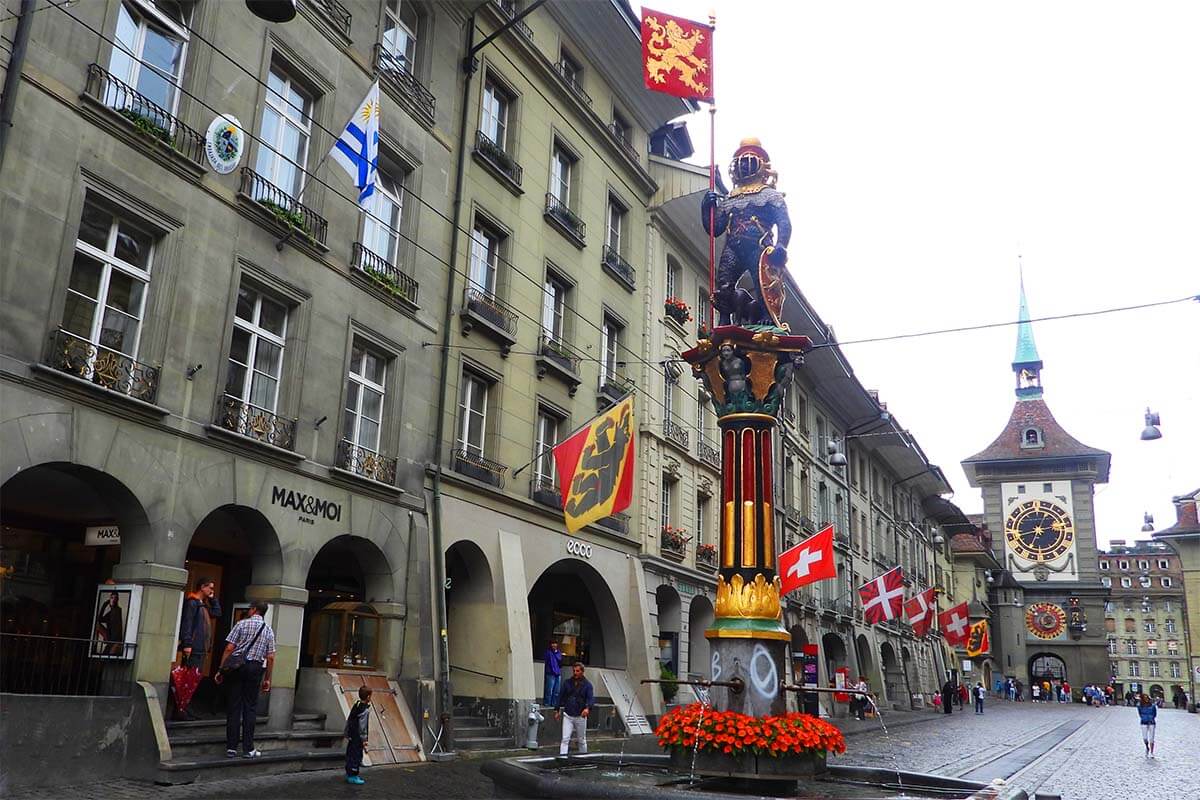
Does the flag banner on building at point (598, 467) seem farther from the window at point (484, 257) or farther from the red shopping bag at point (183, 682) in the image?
the red shopping bag at point (183, 682)

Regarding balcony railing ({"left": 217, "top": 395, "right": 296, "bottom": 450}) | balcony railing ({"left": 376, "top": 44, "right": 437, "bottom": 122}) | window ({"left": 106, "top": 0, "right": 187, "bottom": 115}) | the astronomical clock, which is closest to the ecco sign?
balcony railing ({"left": 217, "top": 395, "right": 296, "bottom": 450})

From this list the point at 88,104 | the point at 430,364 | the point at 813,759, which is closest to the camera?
the point at 813,759

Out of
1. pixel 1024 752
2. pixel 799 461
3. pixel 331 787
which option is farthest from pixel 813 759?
pixel 799 461

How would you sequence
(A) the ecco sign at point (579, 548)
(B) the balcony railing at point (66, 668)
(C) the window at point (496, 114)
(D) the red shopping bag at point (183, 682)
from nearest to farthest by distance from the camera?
(B) the balcony railing at point (66, 668) → (D) the red shopping bag at point (183, 682) → (C) the window at point (496, 114) → (A) the ecco sign at point (579, 548)

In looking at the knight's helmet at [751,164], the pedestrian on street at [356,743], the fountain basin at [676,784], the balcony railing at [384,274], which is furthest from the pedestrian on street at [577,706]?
the knight's helmet at [751,164]

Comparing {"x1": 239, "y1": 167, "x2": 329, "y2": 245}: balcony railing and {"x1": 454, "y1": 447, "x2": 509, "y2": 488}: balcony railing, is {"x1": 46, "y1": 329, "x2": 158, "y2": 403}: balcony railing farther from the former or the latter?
{"x1": 454, "y1": 447, "x2": 509, "y2": 488}: balcony railing

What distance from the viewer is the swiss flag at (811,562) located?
2367cm

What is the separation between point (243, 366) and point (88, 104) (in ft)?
14.1

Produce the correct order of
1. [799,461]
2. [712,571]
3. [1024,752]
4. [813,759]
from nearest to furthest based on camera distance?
1. [813,759]
2. [1024,752]
3. [712,571]
4. [799,461]

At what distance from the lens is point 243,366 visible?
15695 mm

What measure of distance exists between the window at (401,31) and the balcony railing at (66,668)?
11720 millimetres

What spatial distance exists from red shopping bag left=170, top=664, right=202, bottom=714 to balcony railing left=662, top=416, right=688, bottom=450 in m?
16.6

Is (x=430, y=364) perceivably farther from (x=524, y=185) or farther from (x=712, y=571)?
(x=712, y=571)

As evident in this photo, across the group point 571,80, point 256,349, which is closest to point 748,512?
point 256,349
